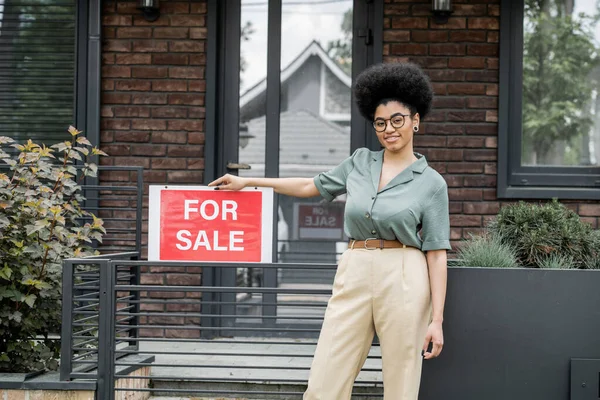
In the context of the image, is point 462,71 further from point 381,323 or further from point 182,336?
point 381,323

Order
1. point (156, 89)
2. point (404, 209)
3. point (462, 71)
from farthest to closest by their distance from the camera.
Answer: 1. point (156, 89)
2. point (462, 71)
3. point (404, 209)

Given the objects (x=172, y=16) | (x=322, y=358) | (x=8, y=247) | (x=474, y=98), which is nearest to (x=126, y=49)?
(x=172, y=16)

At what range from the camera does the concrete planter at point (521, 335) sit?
3.90m

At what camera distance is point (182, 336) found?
19.4 ft

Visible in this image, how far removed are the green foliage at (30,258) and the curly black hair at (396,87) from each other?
1752 mm

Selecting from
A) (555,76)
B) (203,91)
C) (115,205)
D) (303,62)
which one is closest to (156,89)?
(203,91)

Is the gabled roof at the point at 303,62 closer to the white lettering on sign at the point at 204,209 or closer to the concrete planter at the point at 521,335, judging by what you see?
the white lettering on sign at the point at 204,209

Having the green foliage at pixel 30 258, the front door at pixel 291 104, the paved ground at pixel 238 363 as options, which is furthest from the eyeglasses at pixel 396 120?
the front door at pixel 291 104

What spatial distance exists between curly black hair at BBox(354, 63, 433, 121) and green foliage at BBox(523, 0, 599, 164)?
2602 millimetres

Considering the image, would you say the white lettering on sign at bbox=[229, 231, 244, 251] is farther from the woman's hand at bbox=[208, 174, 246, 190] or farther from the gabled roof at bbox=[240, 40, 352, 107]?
the gabled roof at bbox=[240, 40, 352, 107]

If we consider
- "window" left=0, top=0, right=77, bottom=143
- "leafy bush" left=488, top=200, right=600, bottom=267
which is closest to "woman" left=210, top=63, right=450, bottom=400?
"leafy bush" left=488, top=200, right=600, bottom=267

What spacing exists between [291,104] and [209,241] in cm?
221

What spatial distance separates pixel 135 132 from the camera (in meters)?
5.98

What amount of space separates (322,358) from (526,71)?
10.9 feet
